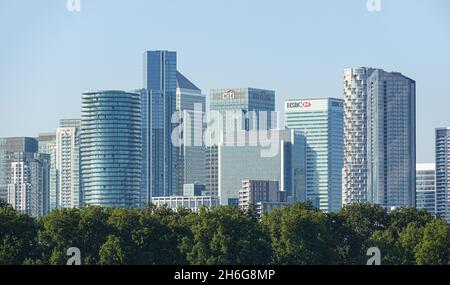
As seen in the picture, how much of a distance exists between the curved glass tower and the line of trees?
122 ft

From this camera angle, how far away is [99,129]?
98125 mm

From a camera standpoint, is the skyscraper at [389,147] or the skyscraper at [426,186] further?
the skyscraper at [426,186]

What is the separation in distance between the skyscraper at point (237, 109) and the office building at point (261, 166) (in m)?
1.73

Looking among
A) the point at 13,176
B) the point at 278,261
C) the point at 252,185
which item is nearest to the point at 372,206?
the point at 278,261

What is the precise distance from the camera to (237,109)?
178 feet

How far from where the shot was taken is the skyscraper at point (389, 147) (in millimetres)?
87812

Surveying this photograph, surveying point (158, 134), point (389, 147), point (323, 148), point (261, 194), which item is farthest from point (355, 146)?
point (261, 194)

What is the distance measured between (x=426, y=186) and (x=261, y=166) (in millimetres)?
19419

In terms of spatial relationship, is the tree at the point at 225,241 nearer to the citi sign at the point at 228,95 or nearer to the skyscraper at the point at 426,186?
the citi sign at the point at 228,95

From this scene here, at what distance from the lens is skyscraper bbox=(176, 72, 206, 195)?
45.8m

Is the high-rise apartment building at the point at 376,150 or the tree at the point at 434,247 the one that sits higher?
the high-rise apartment building at the point at 376,150

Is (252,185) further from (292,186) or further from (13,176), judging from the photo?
(13,176)

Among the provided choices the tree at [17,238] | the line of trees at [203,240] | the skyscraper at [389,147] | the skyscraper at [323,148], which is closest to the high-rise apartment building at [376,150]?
the skyscraper at [389,147]
